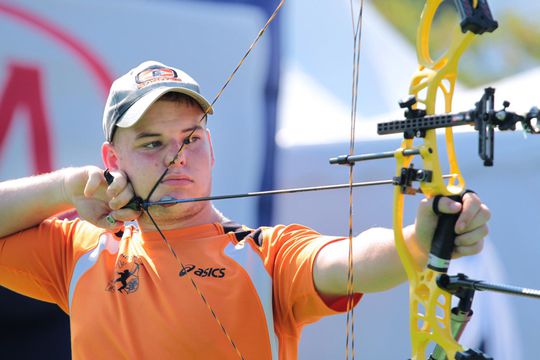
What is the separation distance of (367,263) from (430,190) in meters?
0.23

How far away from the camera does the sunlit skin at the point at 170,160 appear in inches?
66.2

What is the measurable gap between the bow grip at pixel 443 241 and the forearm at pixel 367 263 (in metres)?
0.06

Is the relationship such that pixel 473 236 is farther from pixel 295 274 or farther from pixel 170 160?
pixel 170 160

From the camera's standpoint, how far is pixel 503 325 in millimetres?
1938

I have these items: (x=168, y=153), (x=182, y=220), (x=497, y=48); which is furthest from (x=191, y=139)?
(x=497, y=48)

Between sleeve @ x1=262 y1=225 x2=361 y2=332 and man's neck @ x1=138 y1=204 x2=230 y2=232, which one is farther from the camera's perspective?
man's neck @ x1=138 y1=204 x2=230 y2=232

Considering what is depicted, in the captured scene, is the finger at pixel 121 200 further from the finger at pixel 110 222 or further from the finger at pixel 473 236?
the finger at pixel 473 236

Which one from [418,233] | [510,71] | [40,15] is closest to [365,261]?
[418,233]

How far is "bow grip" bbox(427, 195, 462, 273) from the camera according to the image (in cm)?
117

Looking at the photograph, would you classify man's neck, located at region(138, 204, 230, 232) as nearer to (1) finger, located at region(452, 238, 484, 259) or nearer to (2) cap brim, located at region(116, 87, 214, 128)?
(2) cap brim, located at region(116, 87, 214, 128)

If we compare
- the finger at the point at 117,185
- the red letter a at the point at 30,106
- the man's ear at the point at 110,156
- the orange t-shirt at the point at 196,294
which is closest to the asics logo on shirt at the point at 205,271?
the orange t-shirt at the point at 196,294

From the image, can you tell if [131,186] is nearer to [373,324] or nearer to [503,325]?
[373,324]

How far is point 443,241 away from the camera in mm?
1178

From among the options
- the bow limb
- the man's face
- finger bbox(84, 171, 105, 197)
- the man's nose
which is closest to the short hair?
the man's face
